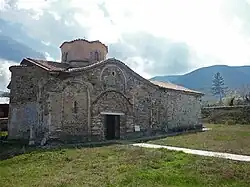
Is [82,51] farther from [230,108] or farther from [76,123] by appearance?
[230,108]

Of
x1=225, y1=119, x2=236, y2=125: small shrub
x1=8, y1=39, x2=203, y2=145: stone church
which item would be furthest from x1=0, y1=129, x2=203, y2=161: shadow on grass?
x1=225, y1=119, x2=236, y2=125: small shrub

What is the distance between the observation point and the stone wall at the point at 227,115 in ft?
115

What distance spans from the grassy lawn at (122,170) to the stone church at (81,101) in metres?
4.71

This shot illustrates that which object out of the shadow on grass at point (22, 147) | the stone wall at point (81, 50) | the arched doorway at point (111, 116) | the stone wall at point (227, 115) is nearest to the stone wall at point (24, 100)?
the shadow on grass at point (22, 147)

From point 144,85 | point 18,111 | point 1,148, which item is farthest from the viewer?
point 144,85

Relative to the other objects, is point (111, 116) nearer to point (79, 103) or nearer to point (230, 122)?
point (79, 103)

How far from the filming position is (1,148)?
57.1 ft

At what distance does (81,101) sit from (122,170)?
9.59 metres

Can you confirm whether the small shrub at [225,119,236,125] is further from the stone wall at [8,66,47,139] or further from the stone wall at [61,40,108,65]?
the stone wall at [8,66,47,139]

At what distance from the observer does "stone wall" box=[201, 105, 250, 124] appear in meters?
35.2

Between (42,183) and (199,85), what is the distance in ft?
552

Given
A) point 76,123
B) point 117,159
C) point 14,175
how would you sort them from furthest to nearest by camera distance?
point 76,123 → point 117,159 → point 14,175

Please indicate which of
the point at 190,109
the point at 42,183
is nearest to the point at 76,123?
the point at 42,183

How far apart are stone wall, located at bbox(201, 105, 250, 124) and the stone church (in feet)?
45.0
